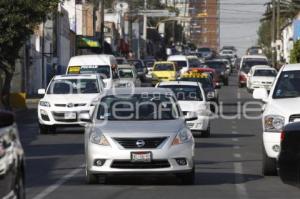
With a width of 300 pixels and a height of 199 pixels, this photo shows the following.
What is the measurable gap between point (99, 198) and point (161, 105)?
143 inches

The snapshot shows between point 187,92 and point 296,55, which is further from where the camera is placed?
point 296,55

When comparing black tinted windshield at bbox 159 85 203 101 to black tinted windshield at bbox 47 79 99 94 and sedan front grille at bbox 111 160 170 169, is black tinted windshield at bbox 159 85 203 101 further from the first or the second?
sedan front grille at bbox 111 160 170 169

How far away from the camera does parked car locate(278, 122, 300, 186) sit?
1185cm

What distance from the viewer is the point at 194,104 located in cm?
3003

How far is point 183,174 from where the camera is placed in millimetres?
17453

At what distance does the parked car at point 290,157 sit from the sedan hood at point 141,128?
4358 mm

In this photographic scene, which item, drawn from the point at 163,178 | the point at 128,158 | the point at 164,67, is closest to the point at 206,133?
the point at 163,178

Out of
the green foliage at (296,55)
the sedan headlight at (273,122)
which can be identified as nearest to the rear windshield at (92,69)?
the green foliage at (296,55)

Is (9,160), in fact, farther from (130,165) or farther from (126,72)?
(126,72)

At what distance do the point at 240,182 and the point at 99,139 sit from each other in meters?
2.68

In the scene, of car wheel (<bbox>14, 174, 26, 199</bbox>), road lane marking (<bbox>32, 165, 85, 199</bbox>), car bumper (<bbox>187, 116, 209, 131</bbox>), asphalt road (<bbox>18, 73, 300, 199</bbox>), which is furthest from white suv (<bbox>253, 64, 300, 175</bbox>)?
car bumper (<bbox>187, 116, 209, 131</bbox>)

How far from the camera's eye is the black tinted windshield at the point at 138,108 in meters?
18.4

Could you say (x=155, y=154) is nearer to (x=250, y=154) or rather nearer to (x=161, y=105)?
(x=161, y=105)

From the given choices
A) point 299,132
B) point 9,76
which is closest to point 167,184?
point 299,132
